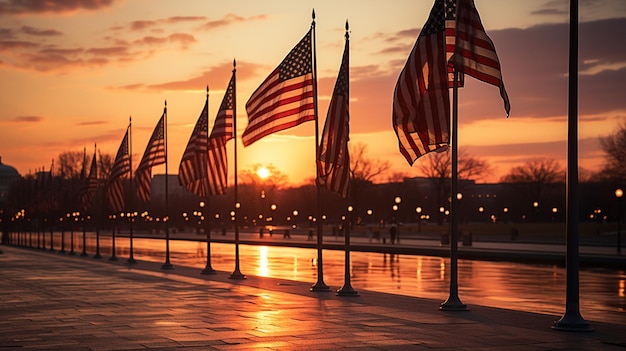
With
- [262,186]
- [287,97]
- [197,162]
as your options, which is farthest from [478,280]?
[262,186]

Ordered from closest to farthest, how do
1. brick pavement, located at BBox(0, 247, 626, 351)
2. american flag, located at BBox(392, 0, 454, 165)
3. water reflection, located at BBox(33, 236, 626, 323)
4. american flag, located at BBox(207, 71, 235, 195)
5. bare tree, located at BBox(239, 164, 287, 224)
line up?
brick pavement, located at BBox(0, 247, 626, 351)
american flag, located at BBox(392, 0, 454, 165)
water reflection, located at BBox(33, 236, 626, 323)
american flag, located at BBox(207, 71, 235, 195)
bare tree, located at BBox(239, 164, 287, 224)

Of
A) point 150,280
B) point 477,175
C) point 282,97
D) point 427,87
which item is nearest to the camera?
point 427,87

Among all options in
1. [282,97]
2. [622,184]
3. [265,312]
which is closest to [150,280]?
[282,97]

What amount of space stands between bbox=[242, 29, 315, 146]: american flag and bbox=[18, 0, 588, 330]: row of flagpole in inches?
1.1

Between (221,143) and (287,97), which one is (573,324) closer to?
(287,97)

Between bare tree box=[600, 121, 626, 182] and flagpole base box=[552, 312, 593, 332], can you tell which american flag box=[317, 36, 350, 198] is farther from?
bare tree box=[600, 121, 626, 182]

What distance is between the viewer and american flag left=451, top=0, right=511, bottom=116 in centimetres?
1864

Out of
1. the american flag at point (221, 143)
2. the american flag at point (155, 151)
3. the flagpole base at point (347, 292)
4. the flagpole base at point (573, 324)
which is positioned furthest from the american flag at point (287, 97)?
the american flag at point (155, 151)

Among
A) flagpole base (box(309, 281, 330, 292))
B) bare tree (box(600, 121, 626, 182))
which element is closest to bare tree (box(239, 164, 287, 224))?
bare tree (box(600, 121, 626, 182))

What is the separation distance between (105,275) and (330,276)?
888 cm

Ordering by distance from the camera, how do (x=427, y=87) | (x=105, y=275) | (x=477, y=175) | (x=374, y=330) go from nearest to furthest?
1. (x=374, y=330)
2. (x=427, y=87)
3. (x=105, y=275)
4. (x=477, y=175)

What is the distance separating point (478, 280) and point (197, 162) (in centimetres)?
1138

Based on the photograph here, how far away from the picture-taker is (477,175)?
5477 inches

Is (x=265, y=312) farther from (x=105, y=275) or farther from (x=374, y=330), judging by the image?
(x=105, y=275)
